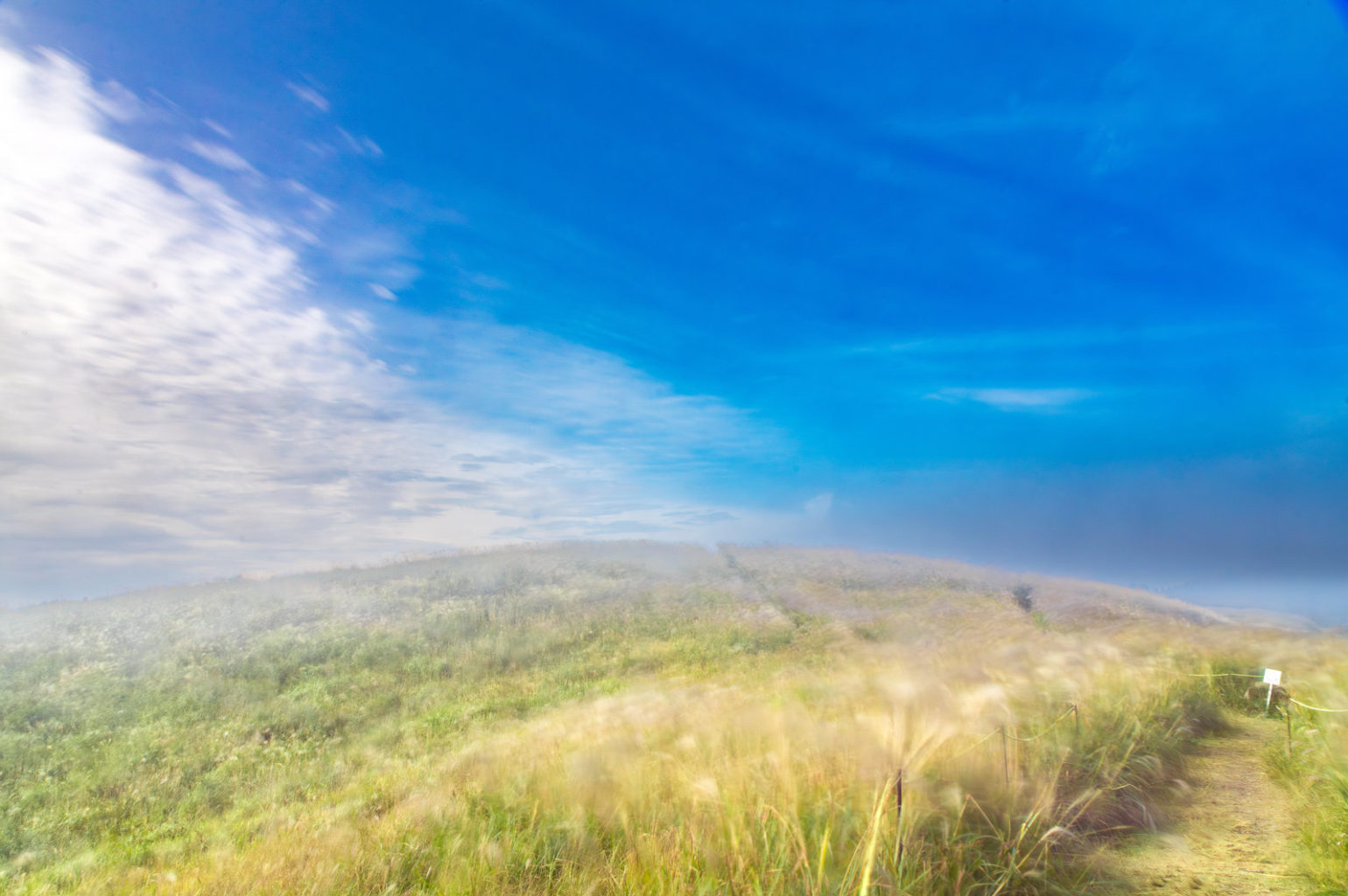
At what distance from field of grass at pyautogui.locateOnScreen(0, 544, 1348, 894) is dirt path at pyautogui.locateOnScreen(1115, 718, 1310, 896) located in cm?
19

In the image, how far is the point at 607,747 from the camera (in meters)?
5.64

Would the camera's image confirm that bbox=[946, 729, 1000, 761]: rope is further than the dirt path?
Yes

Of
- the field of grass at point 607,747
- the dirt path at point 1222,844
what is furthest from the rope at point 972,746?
the dirt path at point 1222,844

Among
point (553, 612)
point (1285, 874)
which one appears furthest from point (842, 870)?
point (553, 612)

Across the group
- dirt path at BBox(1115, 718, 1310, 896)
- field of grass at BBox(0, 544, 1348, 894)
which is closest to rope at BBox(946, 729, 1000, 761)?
field of grass at BBox(0, 544, 1348, 894)

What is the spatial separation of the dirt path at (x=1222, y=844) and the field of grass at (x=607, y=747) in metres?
0.19

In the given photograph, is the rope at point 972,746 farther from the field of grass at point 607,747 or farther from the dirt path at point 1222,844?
the dirt path at point 1222,844

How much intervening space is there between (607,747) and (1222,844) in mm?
4691

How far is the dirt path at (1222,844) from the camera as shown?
12.5 ft

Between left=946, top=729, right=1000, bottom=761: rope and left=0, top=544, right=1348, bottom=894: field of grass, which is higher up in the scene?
left=946, top=729, right=1000, bottom=761: rope

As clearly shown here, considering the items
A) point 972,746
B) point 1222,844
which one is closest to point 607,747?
point 972,746

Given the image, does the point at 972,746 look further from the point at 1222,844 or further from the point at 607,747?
the point at 607,747

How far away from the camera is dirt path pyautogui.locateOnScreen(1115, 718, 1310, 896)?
380 cm

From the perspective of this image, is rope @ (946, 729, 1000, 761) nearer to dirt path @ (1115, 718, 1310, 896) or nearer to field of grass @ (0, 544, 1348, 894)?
field of grass @ (0, 544, 1348, 894)
